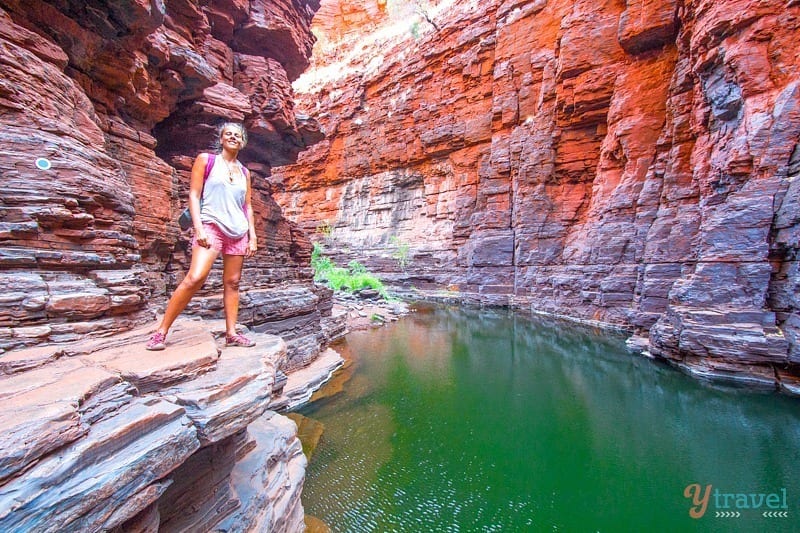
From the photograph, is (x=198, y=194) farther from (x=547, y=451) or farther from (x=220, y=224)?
(x=547, y=451)

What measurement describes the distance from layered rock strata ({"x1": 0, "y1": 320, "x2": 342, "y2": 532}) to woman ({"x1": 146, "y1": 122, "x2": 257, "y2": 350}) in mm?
309

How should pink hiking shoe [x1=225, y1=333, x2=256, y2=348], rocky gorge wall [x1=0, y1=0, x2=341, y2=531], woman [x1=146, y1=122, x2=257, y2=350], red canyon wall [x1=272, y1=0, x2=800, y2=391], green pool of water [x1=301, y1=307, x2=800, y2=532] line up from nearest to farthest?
rocky gorge wall [x1=0, y1=0, x2=341, y2=531]
woman [x1=146, y1=122, x2=257, y2=350]
pink hiking shoe [x1=225, y1=333, x2=256, y2=348]
green pool of water [x1=301, y1=307, x2=800, y2=532]
red canyon wall [x1=272, y1=0, x2=800, y2=391]

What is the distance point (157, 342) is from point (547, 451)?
4.75m

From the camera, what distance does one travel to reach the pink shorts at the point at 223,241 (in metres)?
2.76

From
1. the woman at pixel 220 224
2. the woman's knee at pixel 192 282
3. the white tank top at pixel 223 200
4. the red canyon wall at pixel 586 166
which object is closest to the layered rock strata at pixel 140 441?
the woman at pixel 220 224

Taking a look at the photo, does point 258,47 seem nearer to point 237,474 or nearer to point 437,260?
point 237,474

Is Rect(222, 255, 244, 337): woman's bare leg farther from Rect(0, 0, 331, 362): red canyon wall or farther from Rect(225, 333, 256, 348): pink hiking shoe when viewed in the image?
Rect(0, 0, 331, 362): red canyon wall

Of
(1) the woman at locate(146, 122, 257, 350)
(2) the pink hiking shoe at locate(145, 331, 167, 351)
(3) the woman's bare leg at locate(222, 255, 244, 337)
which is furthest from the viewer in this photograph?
(3) the woman's bare leg at locate(222, 255, 244, 337)

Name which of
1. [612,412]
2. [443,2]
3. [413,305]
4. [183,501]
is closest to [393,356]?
[612,412]

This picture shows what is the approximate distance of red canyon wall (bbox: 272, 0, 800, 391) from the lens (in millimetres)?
7227

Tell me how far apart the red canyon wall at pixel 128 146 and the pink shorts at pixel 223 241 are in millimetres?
919

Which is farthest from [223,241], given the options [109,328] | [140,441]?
[140,441]

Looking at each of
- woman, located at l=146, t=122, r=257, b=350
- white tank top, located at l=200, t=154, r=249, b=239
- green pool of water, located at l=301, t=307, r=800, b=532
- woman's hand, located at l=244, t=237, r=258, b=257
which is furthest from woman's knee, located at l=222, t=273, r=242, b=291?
green pool of water, located at l=301, t=307, r=800, b=532

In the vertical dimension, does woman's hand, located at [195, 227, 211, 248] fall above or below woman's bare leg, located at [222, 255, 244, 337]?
above
